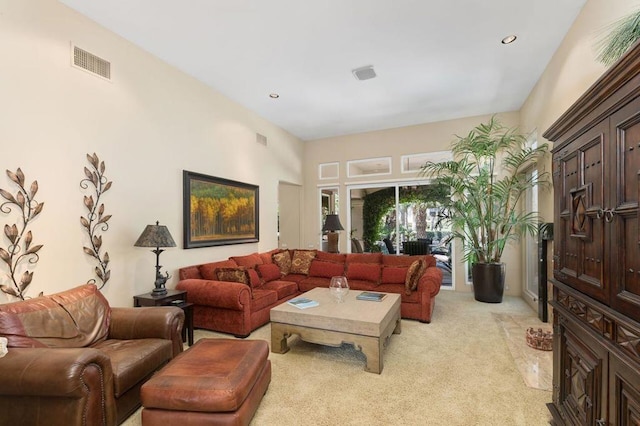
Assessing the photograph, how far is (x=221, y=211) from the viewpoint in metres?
4.68

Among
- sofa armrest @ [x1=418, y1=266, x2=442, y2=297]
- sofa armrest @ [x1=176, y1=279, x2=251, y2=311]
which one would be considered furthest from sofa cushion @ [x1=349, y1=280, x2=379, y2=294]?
sofa armrest @ [x1=176, y1=279, x2=251, y2=311]

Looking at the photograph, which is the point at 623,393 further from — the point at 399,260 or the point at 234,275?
the point at 399,260

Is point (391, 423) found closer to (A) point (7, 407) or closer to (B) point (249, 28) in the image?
(A) point (7, 407)

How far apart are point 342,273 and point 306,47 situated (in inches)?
131

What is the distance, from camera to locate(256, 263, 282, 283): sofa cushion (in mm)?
4715

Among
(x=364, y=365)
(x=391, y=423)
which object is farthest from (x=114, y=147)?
(x=391, y=423)

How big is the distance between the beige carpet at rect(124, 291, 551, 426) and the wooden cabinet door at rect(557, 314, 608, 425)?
448 millimetres

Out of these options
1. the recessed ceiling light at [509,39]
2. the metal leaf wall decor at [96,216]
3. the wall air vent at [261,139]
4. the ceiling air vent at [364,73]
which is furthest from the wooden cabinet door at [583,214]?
the wall air vent at [261,139]

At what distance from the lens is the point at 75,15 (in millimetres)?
2848

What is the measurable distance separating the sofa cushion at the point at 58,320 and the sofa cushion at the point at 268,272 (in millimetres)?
2300

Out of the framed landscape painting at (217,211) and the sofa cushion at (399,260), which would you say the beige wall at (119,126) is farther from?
A: the sofa cushion at (399,260)

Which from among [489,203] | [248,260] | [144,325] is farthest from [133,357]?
[489,203]

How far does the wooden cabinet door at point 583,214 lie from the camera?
1413 millimetres

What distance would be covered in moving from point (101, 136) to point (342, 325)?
10.0 feet
